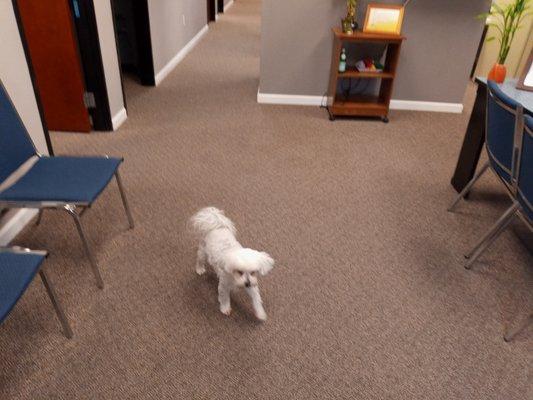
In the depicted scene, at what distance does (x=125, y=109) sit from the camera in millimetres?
3391

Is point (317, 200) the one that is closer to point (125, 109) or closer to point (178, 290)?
point (178, 290)

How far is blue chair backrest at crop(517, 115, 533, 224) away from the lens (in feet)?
4.94

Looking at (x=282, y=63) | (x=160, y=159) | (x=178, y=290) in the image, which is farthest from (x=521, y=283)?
(x=282, y=63)

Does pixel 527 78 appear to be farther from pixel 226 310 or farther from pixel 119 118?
pixel 119 118

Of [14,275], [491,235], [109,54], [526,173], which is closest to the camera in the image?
[14,275]

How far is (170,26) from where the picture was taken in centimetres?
442

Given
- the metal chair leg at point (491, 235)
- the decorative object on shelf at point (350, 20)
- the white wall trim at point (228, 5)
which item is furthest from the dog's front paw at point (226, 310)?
the white wall trim at point (228, 5)

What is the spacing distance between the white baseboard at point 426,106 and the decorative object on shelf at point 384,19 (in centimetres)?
73

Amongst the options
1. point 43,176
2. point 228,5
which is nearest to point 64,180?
point 43,176

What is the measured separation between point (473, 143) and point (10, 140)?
243 cm

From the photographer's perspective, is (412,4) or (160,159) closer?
(160,159)

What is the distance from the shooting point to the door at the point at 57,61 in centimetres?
268

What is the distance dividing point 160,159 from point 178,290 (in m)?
1.26

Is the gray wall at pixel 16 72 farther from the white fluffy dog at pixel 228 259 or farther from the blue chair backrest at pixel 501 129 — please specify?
the blue chair backrest at pixel 501 129
